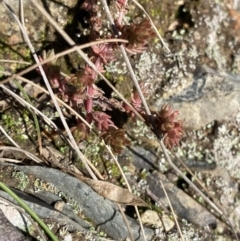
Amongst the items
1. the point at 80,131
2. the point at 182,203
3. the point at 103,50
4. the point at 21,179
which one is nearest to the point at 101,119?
the point at 80,131

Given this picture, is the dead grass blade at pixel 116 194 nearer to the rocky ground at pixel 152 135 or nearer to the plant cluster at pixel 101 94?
the rocky ground at pixel 152 135

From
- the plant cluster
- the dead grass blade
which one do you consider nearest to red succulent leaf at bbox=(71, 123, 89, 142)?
the plant cluster

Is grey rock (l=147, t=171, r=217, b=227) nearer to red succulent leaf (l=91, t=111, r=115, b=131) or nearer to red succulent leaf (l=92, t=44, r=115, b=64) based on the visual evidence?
red succulent leaf (l=91, t=111, r=115, b=131)

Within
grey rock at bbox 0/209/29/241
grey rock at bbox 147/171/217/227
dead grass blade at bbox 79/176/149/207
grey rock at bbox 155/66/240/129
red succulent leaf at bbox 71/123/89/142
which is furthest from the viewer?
grey rock at bbox 155/66/240/129

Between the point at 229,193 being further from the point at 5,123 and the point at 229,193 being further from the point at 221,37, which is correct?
the point at 5,123

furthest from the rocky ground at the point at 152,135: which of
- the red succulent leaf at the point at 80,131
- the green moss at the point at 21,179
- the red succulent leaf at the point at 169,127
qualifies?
the red succulent leaf at the point at 169,127

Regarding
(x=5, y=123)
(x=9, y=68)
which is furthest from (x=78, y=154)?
(x=9, y=68)

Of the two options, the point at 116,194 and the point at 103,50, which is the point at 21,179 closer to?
the point at 116,194
